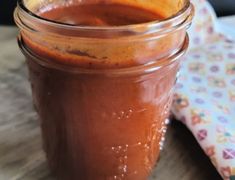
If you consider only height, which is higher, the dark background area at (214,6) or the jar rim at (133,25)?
the jar rim at (133,25)

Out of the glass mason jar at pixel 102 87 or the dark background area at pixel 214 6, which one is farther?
the dark background area at pixel 214 6

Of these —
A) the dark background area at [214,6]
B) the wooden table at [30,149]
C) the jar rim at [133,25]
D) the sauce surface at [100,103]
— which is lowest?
the dark background area at [214,6]

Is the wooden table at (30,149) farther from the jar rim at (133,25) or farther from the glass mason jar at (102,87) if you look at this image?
the jar rim at (133,25)

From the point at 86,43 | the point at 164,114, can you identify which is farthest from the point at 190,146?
the point at 86,43

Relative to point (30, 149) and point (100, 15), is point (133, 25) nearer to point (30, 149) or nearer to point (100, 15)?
point (100, 15)

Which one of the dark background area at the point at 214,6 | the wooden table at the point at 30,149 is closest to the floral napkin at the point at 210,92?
the wooden table at the point at 30,149

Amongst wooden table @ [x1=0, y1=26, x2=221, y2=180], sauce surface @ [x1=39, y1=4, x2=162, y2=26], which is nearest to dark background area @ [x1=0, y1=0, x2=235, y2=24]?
wooden table @ [x1=0, y1=26, x2=221, y2=180]

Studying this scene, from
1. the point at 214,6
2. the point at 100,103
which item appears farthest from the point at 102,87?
the point at 214,6
